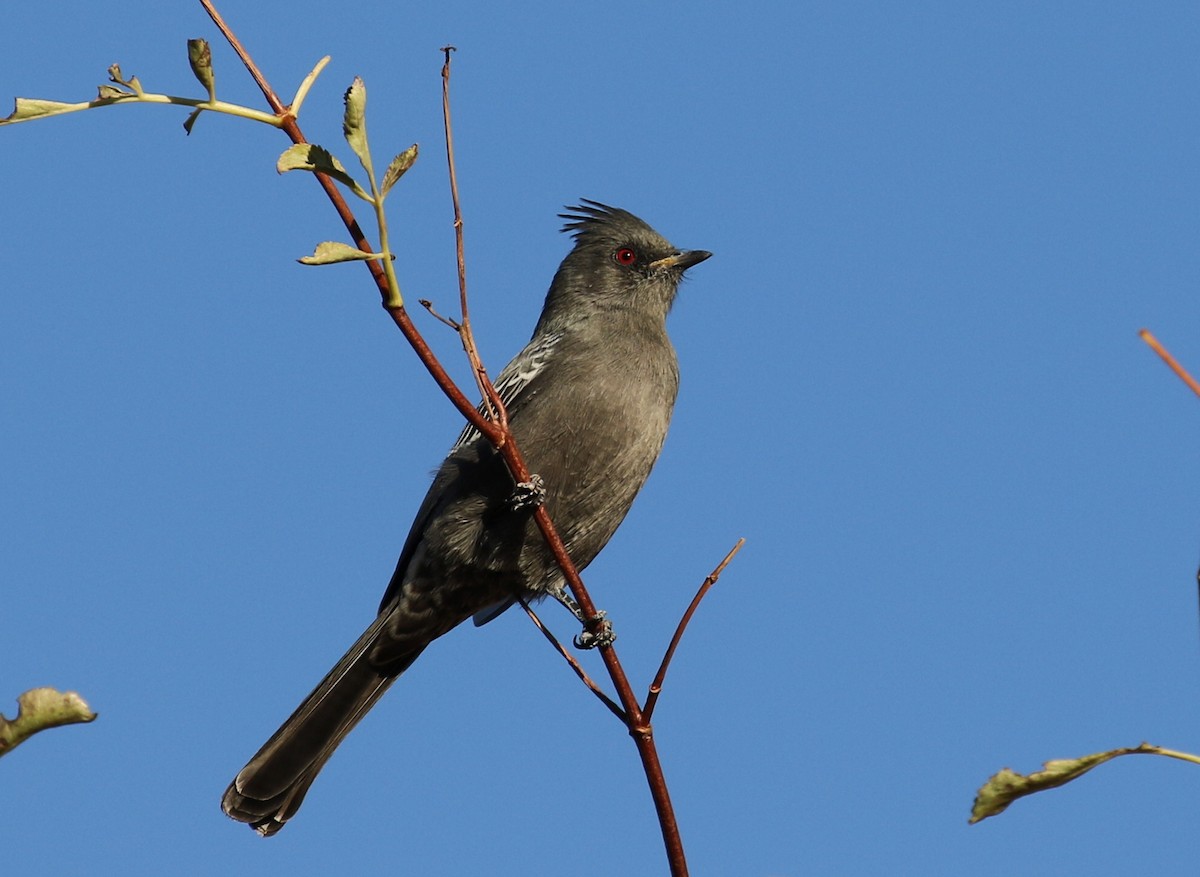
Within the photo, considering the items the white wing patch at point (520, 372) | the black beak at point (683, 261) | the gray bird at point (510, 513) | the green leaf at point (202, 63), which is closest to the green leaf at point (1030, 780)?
the green leaf at point (202, 63)

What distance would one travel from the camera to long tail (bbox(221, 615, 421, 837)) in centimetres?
798

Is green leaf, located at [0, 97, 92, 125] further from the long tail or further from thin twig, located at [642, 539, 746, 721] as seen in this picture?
the long tail

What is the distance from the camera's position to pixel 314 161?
330 cm

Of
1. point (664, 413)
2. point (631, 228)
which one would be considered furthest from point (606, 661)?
point (631, 228)

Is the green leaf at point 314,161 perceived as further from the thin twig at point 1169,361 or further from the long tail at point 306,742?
the long tail at point 306,742

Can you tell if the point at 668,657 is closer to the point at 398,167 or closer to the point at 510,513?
the point at 398,167

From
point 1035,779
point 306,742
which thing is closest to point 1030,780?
point 1035,779

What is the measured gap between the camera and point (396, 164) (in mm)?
3480

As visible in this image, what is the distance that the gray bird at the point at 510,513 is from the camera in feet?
26.2

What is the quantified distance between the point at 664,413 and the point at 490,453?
126 cm

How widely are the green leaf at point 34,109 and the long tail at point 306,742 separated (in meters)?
5.61

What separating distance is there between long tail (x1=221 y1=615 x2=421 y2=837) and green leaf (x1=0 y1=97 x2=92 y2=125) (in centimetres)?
561

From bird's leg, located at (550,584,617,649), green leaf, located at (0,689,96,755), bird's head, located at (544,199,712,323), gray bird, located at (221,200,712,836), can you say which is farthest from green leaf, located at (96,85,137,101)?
bird's head, located at (544,199,712,323)

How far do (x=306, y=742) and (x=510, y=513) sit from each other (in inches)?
76.5
